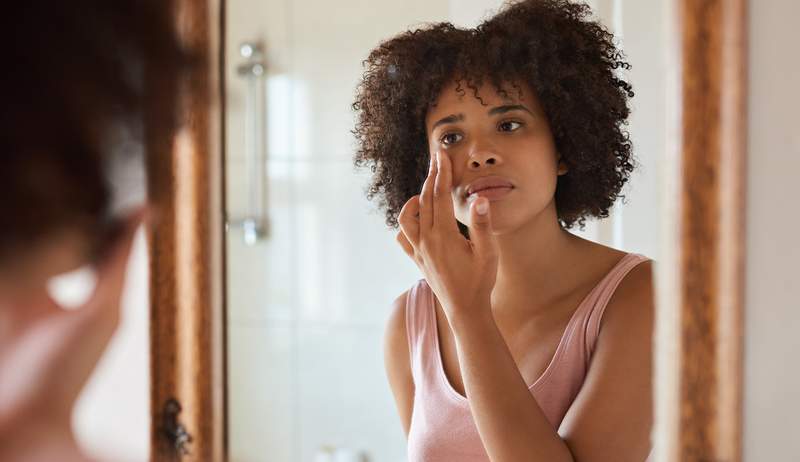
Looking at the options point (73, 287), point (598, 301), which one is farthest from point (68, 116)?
point (598, 301)

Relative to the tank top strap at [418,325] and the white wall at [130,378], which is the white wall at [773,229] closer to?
the tank top strap at [418,325]

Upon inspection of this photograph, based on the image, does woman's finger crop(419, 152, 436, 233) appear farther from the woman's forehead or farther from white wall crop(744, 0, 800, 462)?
white wall crop(744, 0, 800, 462)

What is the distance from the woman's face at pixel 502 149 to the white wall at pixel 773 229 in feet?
0.51

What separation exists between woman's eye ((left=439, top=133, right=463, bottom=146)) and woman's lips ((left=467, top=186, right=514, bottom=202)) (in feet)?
0.16

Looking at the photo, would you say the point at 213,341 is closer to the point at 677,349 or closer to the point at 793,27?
the point at 677,349

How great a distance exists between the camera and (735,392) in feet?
1.81

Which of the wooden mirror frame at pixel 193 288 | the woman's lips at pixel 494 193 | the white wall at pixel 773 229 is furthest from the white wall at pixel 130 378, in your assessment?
the white wall at pixel 773 229

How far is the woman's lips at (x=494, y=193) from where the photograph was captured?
611 millimetres

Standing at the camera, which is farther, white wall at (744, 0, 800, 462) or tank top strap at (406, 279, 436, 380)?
tank top strap at (406, 279, 436, 380)

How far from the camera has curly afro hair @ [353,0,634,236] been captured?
2.02ft

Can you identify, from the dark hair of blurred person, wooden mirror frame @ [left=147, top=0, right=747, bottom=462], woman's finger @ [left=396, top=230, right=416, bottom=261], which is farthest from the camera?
woman's finger @ [left=396, top=230, right=416, bottom=261]

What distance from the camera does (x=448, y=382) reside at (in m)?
0.68

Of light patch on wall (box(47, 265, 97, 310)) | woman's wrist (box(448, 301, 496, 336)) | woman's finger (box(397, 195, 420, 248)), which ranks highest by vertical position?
woman's finger (box(397, 195, 420, 248))

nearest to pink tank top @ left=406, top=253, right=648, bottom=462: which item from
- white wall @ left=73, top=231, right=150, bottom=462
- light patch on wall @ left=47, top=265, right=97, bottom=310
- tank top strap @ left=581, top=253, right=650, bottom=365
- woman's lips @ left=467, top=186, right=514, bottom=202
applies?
tank top strap @ left=581, top=253, right=650, bottom=365
